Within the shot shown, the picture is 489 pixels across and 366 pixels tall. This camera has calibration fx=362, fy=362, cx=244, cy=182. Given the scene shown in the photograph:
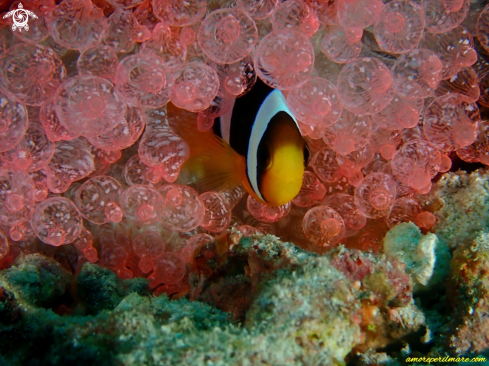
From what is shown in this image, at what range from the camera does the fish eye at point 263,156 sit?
4.75 feet

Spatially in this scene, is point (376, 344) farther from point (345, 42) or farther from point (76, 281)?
point (76, 281)

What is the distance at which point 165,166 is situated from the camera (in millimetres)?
1576

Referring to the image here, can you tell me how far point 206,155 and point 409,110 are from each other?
0.89m

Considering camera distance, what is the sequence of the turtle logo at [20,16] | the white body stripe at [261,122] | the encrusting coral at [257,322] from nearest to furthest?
the encrusting coral at [257,322], the turtle logo at [20,16], the white body stripe at [261,122]

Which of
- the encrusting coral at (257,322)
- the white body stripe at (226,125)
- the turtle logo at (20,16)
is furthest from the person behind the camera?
the white body stripe at (226,125)

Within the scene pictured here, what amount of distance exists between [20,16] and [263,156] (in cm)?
107

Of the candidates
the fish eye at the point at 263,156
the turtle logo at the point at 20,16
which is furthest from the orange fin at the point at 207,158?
the turtle logo at the point at 20,16

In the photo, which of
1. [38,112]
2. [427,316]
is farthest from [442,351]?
[38,112]

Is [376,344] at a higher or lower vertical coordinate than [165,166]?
lower

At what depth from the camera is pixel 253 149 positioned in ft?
5.01

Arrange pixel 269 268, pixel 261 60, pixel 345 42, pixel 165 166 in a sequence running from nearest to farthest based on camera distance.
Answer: pixel 269 268
pixel 261 60
pixel 345 42
pixel 165 166

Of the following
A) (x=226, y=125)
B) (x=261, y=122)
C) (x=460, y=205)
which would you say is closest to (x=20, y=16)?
(x=226, y=125)

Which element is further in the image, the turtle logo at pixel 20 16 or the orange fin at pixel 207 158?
the orange fin at pixel 207 158

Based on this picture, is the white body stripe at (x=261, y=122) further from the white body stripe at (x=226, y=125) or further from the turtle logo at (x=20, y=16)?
the turtle logo at (x=20, y=16)
